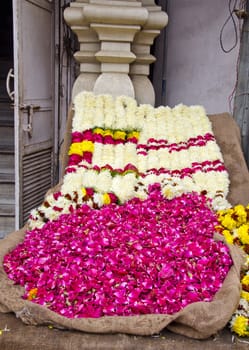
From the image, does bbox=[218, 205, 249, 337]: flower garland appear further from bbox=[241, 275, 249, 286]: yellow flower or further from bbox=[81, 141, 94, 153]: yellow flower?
bbox=[81, 141, 94, 153]: yellow flower

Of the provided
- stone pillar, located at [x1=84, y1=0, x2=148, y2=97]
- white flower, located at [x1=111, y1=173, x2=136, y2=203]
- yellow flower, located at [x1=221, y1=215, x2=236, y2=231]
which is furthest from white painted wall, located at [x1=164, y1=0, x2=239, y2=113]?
yellow flower, located at [x1=221, y1=215, x2=236, y2=231]

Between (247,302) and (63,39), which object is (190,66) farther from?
(247,302)

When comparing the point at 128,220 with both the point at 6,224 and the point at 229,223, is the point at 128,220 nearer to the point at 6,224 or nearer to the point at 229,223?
the point at 229,223

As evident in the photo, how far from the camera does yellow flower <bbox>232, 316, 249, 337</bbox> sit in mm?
1637

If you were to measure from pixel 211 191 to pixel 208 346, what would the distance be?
152 centimetres

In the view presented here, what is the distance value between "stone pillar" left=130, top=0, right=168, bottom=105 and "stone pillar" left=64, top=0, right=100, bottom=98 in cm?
37

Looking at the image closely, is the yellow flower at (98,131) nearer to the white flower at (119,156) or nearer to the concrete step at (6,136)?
the white flower at (119,156)

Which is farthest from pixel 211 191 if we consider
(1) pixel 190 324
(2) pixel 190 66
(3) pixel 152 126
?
(2) pixel 190 66

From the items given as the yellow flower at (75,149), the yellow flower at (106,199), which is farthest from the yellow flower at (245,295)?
the yellow flower at (75,149)

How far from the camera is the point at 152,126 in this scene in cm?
358

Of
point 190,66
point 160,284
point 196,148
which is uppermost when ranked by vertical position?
point 190,66

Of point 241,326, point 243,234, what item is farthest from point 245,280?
point 243,234

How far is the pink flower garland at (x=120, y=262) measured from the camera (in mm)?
1704

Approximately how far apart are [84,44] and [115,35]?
0.39 m
